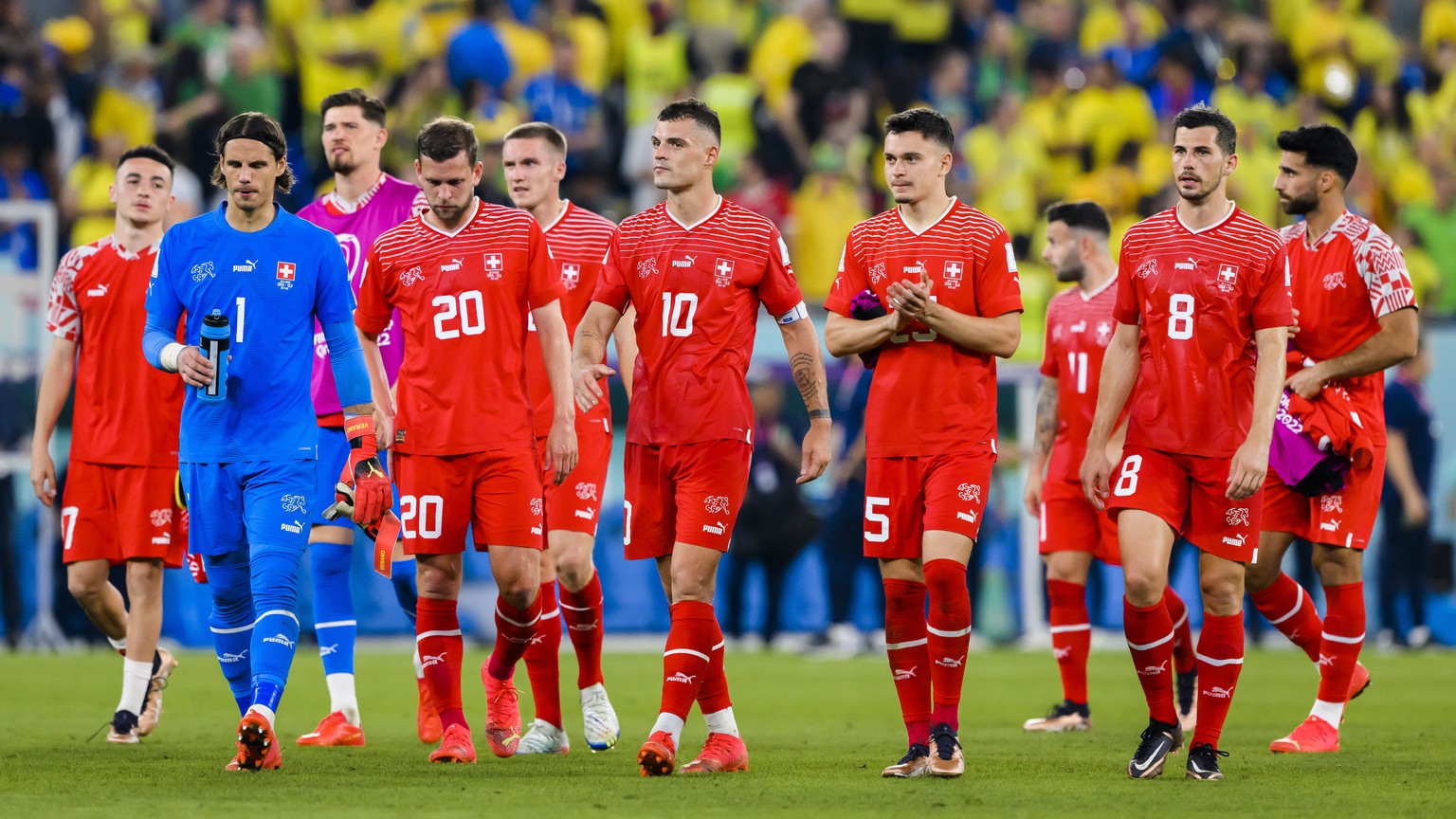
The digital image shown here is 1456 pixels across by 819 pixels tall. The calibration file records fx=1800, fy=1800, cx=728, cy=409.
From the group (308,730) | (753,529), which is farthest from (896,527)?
(753,529)

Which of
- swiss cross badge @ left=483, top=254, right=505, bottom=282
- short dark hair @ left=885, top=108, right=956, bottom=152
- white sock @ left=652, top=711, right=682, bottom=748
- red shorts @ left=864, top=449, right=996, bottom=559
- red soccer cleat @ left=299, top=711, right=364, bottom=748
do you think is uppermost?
short dark hair @ left=885, top=108, right=956, bottom=152

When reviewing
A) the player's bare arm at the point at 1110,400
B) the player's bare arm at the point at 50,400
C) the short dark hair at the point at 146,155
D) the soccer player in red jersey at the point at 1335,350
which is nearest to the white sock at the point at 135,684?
the player's bare arm at the point at 50,400

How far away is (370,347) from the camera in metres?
8.23

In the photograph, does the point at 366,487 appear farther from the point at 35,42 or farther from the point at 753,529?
the point at 35,42

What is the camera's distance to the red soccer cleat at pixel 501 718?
27.8 feet

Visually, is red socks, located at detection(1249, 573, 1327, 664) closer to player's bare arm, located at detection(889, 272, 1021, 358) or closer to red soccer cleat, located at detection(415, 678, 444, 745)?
player's bare arm, located at detection(889, 272, 1021, 358)

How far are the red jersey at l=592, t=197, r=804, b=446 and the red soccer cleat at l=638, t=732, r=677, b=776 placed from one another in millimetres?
1247

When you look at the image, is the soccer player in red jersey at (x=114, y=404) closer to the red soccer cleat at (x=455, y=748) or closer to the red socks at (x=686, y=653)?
the red soccer cleat at (x=455, y=748)

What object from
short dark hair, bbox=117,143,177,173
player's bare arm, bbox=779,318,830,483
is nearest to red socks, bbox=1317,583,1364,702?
player's bare arm, bbox=779,318,830,483

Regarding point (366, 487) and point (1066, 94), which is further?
point (1066, 94)

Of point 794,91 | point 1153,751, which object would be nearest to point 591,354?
point 1153,751

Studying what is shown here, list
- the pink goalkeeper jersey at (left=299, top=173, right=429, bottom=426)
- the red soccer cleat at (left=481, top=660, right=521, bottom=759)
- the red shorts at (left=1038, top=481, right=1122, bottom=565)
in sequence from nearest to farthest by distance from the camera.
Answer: the red soccer cleat at (left=481, top=660, right=521, bottom=759)
the pink goalkeeper jersey at (left=299, top=173, right=429, bottom=426)
the red shorts at (left=1038, top=481, right=1122, bottom=565)

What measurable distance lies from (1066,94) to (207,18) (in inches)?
377

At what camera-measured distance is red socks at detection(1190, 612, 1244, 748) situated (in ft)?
25.0
